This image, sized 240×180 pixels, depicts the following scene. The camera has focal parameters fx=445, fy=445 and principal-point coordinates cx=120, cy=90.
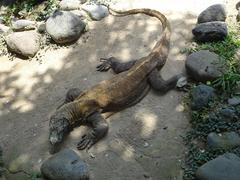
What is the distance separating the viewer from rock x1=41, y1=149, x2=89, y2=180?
589cm

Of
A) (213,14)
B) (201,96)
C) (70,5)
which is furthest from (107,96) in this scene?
(70,5)

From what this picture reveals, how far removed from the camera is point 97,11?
9.10 metres

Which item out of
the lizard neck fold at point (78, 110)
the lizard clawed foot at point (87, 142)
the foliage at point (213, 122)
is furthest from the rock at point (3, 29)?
the foliage at point (213, 122)

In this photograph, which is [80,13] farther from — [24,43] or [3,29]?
[3,29]

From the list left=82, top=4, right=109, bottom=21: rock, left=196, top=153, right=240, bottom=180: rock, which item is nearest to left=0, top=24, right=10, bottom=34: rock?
left=82, top=4, right=109, bottom=21: rock

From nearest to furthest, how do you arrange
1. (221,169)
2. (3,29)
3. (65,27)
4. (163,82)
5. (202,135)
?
(221,169), (202,135), (163,82), (65,27), (3,29)

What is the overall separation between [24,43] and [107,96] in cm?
250

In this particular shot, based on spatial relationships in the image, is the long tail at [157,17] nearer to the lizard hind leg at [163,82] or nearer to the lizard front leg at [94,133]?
the lizard hind leg at [163,82]

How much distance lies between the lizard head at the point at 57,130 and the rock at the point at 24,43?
2.22m

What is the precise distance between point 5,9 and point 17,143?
4.19m

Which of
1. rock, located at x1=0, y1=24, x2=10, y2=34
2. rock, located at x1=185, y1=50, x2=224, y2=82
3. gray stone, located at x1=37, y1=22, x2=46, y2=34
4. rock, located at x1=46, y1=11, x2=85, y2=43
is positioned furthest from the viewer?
rock, located at x1=0, y1=24, x2=10, y2=34

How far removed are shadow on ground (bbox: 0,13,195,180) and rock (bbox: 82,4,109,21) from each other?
0.15 m

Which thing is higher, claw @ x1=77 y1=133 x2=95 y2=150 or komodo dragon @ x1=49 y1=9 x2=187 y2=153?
komodo dragon @ x1=49 y1=9 x2=187 y2=153

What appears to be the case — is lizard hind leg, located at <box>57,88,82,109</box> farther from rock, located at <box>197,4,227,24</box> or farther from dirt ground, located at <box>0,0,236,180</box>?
rock, located at <box>197,4,227,24</box>
